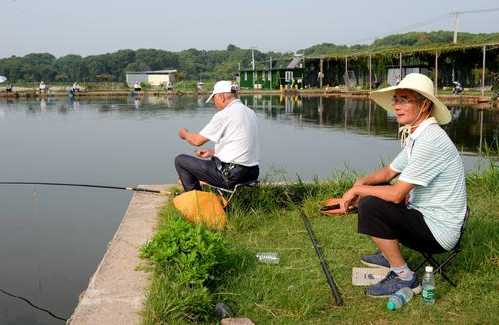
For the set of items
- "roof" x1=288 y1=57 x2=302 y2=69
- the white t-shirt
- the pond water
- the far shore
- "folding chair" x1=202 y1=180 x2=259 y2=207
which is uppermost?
"roof" x1=288 y1=57 x2=302 y2=69

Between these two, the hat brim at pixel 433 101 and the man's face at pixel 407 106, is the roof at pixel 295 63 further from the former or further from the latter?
the man's face at pixel 407 106

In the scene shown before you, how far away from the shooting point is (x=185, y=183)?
468 cm

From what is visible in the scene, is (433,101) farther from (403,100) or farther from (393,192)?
(393,192)

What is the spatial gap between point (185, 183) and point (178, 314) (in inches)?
84.2

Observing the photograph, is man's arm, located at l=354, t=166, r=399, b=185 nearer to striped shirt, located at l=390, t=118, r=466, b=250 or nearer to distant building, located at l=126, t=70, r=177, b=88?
striped shirt, located at l=390, t=118, r=466, b=250

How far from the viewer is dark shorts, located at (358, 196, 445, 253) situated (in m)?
2.86

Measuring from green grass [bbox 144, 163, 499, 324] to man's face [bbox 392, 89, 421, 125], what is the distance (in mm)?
947

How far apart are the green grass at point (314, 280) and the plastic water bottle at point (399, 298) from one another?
1.3 inches

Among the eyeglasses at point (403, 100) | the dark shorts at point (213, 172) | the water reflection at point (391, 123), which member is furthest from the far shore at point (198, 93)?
the eyeglasses at point (403, 100)

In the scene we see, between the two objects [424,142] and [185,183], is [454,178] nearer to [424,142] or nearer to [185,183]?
[424,142]

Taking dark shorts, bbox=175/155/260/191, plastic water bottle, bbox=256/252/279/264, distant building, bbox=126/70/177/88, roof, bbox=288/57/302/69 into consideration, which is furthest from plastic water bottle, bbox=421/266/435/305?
distant building, bbox=126/70/177/88

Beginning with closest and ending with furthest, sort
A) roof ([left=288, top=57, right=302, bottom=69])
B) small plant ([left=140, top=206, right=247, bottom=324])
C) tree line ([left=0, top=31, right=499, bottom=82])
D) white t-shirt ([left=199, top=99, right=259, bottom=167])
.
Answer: small plant ([left=140, top=206, right=247, bottom=324])
white t-shirt ([left=199, top=99, right=259, bottom=167])
roof ([left=288, top=57, right=302, bottom=69])
tree line ([left=0, top=31, right=499, bottom=82])

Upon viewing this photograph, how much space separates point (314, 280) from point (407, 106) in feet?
3.65

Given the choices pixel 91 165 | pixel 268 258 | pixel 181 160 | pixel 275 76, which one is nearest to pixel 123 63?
pixel 275 76
